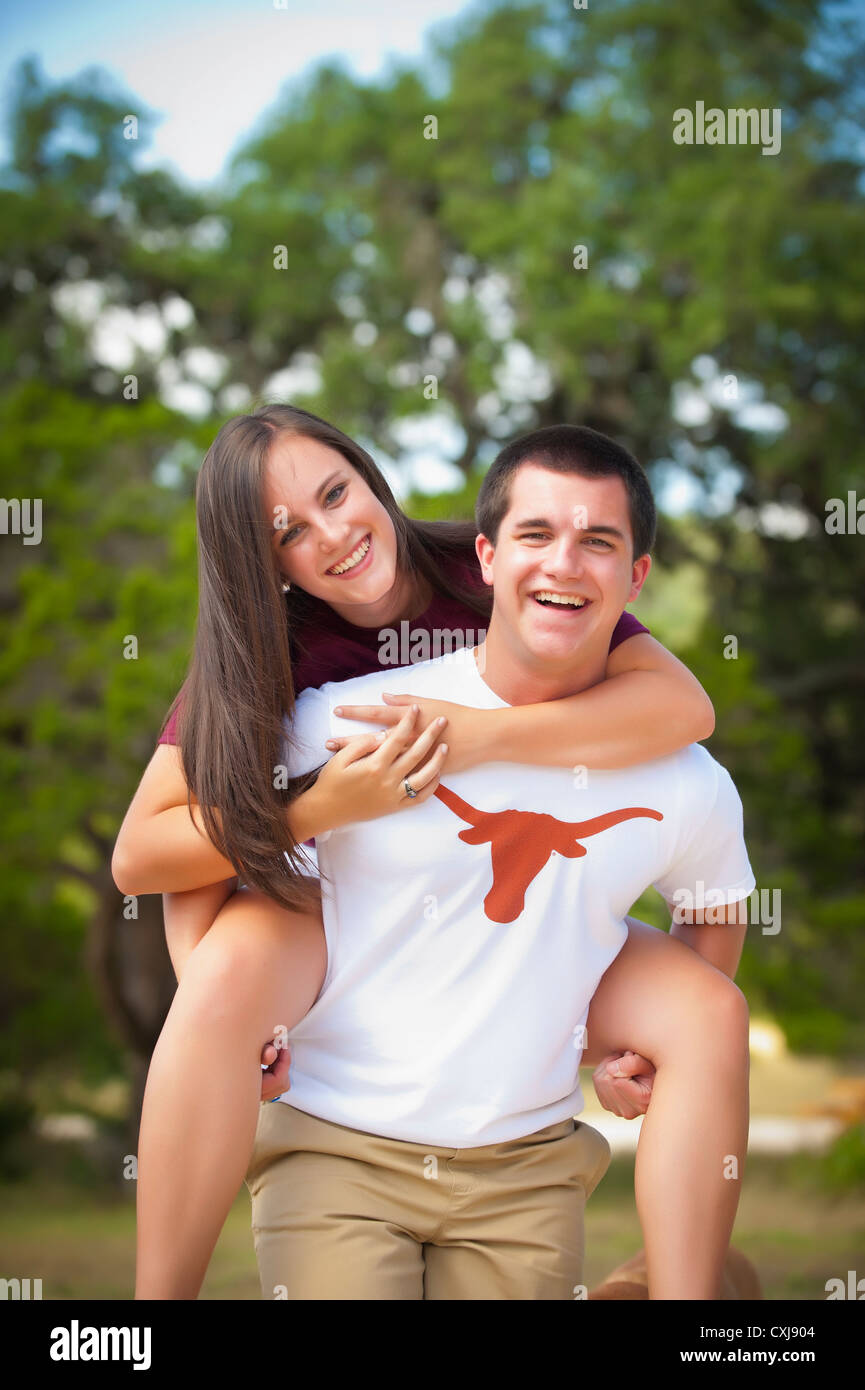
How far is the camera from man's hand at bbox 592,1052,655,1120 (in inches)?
84.0

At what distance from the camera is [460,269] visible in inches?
358

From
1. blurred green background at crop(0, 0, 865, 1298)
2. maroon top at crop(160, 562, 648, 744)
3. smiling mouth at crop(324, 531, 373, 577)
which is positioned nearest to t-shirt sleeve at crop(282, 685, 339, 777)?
maroon top at crop(160, 562, 648, 744)

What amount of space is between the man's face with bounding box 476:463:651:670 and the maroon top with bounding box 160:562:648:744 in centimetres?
27

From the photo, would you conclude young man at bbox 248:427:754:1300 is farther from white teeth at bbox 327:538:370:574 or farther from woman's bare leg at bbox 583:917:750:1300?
white teeth at bbox 327:538:370:574

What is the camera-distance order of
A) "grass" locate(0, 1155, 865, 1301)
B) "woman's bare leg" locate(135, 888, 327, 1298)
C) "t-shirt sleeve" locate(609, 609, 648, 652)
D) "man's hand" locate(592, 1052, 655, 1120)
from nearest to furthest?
"woman's bare leg" locate(135, 888, 327, 1298) < "man's hand" locate(592, 1052, 655, 1120) < "t-shirt sleeve" locate(609, 609, 648, 652) < "grass" locate(0, 1155, 865, 1301)

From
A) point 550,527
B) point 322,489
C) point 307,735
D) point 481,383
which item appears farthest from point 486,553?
point 481,383

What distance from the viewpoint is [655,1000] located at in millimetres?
2170

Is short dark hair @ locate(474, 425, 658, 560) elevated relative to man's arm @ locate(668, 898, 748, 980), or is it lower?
elevated

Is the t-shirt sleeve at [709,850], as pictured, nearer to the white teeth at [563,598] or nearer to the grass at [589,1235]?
the white teeth at [563,598]

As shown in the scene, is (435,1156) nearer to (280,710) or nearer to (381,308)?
(280,710)

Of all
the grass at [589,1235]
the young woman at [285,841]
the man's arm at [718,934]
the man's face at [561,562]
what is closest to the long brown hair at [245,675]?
the young woman at [285,841]
